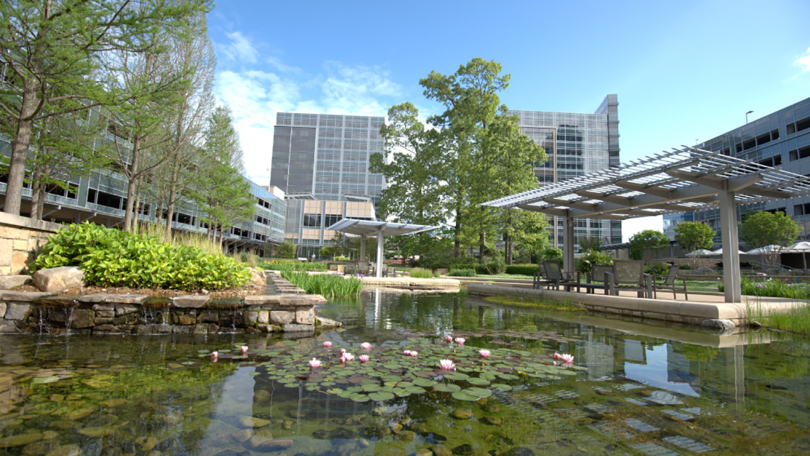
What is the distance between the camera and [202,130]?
13945 millimetres

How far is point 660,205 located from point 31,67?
1230cm

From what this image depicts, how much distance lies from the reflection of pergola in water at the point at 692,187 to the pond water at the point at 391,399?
9.47ft

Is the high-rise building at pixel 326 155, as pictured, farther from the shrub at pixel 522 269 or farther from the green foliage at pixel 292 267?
the green foliage at pixel 292 267

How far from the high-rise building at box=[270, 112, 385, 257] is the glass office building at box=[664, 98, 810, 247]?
4828cm

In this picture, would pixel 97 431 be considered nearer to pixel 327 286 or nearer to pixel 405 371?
pixel 405 371

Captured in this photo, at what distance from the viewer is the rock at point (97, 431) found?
1759 mm

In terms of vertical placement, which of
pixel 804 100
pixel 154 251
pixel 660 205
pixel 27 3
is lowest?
pixel 154 251

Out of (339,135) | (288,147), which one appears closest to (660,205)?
(339,135)

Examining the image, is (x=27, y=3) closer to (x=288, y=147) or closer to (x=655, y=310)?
(x=655, y=310)

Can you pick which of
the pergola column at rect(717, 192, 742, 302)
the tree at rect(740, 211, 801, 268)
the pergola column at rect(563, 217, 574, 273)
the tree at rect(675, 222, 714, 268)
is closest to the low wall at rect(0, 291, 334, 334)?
the pergola column at rect(717, 192, 742, 302)

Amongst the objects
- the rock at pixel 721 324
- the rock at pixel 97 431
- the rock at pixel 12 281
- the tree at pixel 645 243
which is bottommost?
the rock at pixel 97 431

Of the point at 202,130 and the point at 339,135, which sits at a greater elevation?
the point at 339,135

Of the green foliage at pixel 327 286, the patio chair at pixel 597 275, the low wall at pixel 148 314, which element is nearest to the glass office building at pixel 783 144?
the patio chair at pixel 597 275

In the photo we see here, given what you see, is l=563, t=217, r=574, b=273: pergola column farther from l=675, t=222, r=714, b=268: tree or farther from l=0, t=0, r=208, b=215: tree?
l=675, t=222, r=714, b=268: tree
